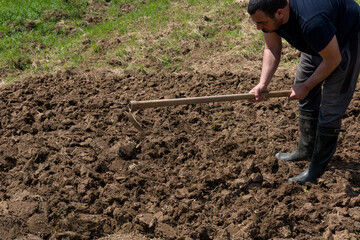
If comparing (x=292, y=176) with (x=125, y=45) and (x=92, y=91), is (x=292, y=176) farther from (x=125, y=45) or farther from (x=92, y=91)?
(x=125, y=45)

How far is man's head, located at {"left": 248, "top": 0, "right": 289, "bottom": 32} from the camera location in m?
3.00

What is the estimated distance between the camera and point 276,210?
3.47 meters

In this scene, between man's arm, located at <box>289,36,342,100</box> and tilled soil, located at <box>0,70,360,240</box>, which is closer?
man's arm, located at <box>289,36,342,100</box>

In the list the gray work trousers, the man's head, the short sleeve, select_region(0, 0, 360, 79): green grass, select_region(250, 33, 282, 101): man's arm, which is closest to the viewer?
the short sleeve

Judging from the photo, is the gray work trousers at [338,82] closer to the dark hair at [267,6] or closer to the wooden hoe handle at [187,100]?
the wooden hoe handle at [187,100]

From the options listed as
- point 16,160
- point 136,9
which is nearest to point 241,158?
point 16,160

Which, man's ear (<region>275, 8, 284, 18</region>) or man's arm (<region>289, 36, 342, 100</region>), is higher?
man's ear (<region>275, 8, 284, 18</region>)

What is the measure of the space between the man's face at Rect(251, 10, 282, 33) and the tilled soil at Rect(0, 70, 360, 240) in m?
1.43

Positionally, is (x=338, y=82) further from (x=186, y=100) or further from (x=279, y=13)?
(x=186, y=100)

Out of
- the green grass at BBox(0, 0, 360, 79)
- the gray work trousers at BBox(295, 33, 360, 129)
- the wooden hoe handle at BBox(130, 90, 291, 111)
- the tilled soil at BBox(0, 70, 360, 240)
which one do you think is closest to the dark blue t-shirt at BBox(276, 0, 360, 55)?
the gray work trousers at BBox(295, 33, 360, 129)

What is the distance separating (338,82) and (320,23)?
A: 73 centimetres

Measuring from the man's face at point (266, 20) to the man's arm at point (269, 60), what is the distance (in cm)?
52

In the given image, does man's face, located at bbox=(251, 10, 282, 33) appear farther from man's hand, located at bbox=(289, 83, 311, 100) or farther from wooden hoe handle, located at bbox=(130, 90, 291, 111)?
wooden hoe handle, located at bbox=(130, 90, 291, 111)

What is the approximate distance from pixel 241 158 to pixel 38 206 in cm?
209
